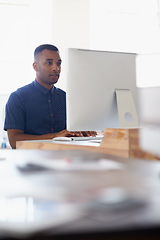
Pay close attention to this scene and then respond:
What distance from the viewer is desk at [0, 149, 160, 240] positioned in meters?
0.33

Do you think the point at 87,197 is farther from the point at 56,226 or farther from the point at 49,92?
the point at 49,92

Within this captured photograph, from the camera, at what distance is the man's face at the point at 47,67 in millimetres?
2725

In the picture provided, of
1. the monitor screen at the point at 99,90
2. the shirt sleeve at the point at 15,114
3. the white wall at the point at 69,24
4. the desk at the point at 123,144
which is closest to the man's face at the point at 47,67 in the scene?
the shirt sleeve at the point at 15,114

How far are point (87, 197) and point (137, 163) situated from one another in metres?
0.33

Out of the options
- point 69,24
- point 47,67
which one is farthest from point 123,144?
point 69,24

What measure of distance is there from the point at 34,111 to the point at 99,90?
1212 mm

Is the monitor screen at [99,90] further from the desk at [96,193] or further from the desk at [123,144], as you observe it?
the desk at [96,193]

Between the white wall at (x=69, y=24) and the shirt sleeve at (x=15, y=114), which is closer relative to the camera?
the shirt sleeve at (x=15, y=114)

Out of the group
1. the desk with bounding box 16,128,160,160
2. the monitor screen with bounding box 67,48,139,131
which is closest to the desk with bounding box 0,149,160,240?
the desk with bounding box 16,128,160,160

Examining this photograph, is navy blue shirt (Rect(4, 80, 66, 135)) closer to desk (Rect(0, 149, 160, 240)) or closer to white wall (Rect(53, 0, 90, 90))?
white wall (Rect(53, 0, 90, 90))

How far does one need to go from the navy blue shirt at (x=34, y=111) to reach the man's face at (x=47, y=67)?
0.25ft

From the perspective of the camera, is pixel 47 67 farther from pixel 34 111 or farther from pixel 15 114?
pixel 15 114

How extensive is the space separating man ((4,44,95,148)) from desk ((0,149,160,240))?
5.44 feet

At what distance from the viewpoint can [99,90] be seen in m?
1.47
